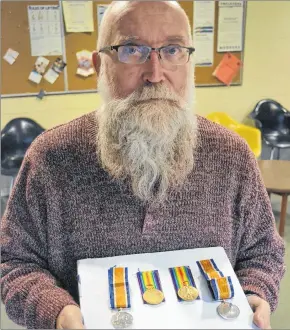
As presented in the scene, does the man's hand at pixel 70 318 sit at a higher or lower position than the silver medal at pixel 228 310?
Answer: lower

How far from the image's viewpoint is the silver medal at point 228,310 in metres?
0.71

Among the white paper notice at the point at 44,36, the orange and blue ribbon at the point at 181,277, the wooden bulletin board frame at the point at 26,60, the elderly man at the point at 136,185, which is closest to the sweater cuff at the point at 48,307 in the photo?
the elderly man at the point at 136,185

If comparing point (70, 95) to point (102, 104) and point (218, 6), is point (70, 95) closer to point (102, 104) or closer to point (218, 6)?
point (218, 6)

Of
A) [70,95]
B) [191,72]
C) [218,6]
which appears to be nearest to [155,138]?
[191,72]

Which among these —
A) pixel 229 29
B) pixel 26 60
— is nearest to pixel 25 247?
pixel 229 29

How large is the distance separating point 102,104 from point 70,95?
7.72ft

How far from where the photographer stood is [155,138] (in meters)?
0.97

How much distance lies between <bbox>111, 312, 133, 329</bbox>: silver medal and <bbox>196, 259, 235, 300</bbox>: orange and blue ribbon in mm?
165

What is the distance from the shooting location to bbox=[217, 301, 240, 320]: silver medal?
0.71m

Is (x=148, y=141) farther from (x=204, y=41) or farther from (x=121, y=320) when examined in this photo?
(x=204, y=41)

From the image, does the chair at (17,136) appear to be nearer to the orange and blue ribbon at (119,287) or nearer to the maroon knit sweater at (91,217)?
the maroon knit sweater at (91,217)

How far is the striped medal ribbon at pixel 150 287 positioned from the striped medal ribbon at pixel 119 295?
28 mm

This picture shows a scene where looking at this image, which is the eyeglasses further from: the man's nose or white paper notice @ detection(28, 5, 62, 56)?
white paper notice @ detection(28, 5, 62, 56)

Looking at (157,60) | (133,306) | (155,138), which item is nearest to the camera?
(133,306)
